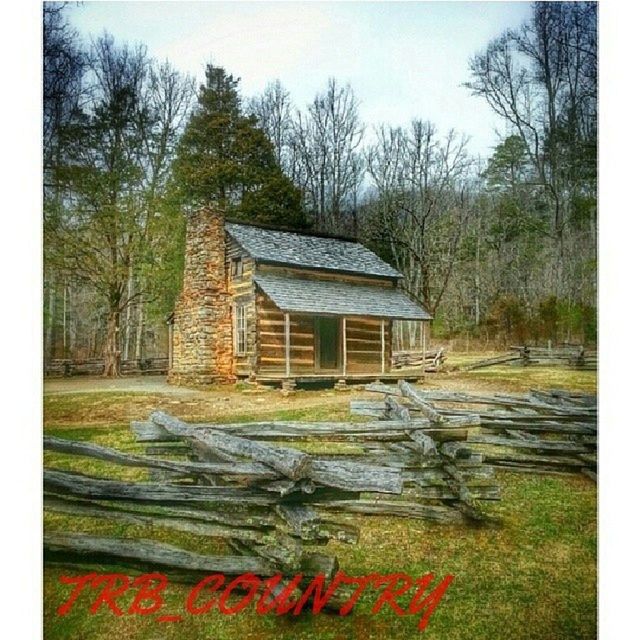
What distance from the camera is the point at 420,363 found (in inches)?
152

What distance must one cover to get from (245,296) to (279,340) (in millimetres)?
370

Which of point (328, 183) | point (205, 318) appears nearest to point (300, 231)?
point (328, 183)

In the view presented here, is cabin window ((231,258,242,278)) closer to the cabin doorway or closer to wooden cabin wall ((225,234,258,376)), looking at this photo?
wooden cabin wall ((225,234,258,376))

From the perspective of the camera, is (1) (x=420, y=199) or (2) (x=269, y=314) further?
(1) (x=420, y=199)

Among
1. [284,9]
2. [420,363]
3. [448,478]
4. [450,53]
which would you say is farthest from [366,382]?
[284,9]

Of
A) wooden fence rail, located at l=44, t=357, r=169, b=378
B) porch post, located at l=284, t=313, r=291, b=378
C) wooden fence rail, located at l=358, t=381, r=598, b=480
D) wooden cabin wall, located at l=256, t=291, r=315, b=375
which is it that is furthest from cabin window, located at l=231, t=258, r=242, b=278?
wooden fence rail, located at l=358, t=381, r=598, b=480

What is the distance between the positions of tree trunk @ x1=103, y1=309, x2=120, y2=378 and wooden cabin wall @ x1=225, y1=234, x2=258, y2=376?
773 mm

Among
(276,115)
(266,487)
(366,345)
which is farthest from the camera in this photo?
(276,115)

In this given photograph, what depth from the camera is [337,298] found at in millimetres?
3850

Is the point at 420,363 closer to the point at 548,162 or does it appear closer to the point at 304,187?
the point at 304,187

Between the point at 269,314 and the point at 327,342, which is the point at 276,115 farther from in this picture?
the point at 327,342

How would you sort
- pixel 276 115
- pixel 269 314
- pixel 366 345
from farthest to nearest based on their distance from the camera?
1. pixel 276 115
2. pixel 366 345
3. pixel 269 314
